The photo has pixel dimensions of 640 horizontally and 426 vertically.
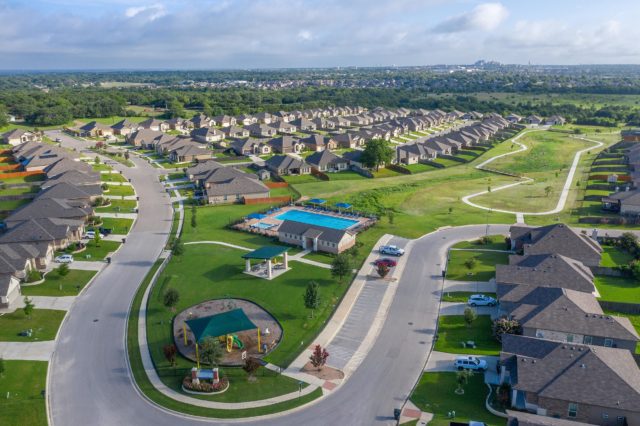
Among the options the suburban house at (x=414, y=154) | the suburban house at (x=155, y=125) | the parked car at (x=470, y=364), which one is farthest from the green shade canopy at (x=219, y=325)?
the suburban house at (x=155, y=125)

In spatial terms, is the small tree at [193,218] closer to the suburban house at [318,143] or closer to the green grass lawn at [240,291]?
the green grass lawn at [240,291]

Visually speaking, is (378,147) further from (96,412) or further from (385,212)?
(96,412)

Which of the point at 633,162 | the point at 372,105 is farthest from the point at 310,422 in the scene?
the point at 372,105

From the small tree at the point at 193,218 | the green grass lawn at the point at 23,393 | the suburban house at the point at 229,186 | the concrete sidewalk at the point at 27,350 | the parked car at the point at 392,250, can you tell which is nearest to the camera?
the green grass lawn at the point at 23,393

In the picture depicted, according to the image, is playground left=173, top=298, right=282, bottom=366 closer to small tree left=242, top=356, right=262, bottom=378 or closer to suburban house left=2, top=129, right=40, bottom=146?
small tree left=242, top=356, right=262, bottom=378

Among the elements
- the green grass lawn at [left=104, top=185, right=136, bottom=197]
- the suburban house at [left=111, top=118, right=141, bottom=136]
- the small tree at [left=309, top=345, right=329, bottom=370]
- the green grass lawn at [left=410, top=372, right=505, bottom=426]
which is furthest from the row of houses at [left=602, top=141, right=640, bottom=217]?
the suburban house at [left=111, top=118, right=141, bottom=136]

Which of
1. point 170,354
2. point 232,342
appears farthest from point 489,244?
point 170,354

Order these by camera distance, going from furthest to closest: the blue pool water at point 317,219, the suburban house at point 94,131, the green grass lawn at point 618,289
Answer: the suburban house at point 94,131 < the blue pool water at point 317,219 < the green grass lawn at point 618,289
